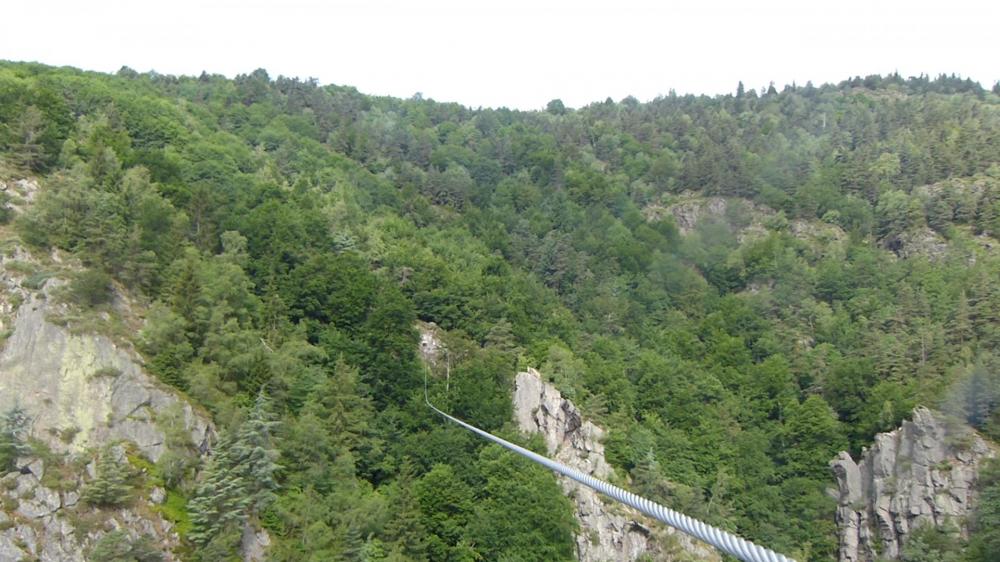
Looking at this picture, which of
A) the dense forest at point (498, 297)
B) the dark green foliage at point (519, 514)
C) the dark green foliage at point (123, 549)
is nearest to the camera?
the dark green foliage at point (123, 549)

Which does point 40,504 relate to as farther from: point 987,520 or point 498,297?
point 987,520

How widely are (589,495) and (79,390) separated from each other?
22731 millimetres

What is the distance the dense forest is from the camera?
3094 centimetres

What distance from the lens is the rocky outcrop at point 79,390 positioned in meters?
26.6

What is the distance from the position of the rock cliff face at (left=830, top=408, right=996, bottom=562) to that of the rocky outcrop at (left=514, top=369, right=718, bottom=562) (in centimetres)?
1069

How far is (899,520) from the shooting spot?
40.6 m

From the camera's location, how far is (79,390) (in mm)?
27594

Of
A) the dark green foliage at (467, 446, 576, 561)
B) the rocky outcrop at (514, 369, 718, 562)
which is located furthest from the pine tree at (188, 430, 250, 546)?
the rocky outcrop at (514, 369, 718, 562)

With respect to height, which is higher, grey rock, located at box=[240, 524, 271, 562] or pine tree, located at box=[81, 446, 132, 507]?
pine tree, located at box=[81, 446, 132, 507]

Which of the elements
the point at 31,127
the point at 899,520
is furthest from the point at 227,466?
the point at 899,520

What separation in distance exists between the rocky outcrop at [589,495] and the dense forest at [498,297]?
1288 millimetres

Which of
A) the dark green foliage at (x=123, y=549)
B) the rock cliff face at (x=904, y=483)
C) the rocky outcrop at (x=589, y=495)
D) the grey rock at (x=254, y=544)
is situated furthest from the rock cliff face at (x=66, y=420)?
the rock cliff face at (x=904, y=483)

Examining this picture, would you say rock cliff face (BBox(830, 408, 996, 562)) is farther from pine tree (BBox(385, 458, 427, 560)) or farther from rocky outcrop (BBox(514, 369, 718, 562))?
pine tree (BBox(385, 458, 427, 560))

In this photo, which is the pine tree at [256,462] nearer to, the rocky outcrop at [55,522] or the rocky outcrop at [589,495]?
the rocky outcrop at [55,522]
